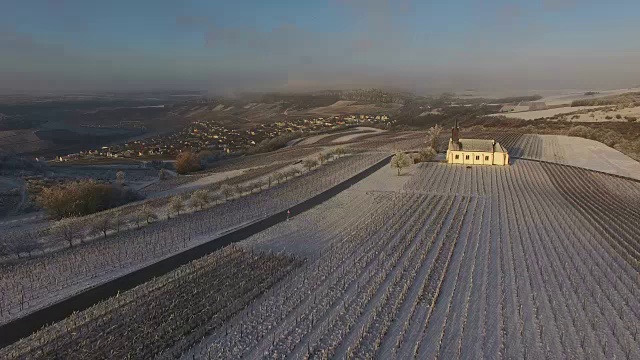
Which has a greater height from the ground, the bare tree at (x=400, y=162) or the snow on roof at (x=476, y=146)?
the snow on roof at (x=476, y=146)

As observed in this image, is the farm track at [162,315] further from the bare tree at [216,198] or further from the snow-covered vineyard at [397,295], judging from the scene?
the bare tree at [216,198]

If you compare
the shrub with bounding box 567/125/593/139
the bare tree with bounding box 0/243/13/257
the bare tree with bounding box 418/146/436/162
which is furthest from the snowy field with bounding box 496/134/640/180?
the bare tree with bounding box 0/243/13/257

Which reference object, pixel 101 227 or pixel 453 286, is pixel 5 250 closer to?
pixel 101 227

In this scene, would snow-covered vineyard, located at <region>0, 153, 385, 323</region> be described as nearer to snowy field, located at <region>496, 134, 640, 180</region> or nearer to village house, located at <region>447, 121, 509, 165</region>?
village house, located at <region>447, 121, 509, 165</region>

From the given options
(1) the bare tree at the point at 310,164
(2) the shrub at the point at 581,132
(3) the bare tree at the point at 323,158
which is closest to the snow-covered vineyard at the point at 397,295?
(1) the bare tree at the point at 310,164

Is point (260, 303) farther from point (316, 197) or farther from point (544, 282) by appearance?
point (316, 197)

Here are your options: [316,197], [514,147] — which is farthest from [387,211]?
[514,147]
